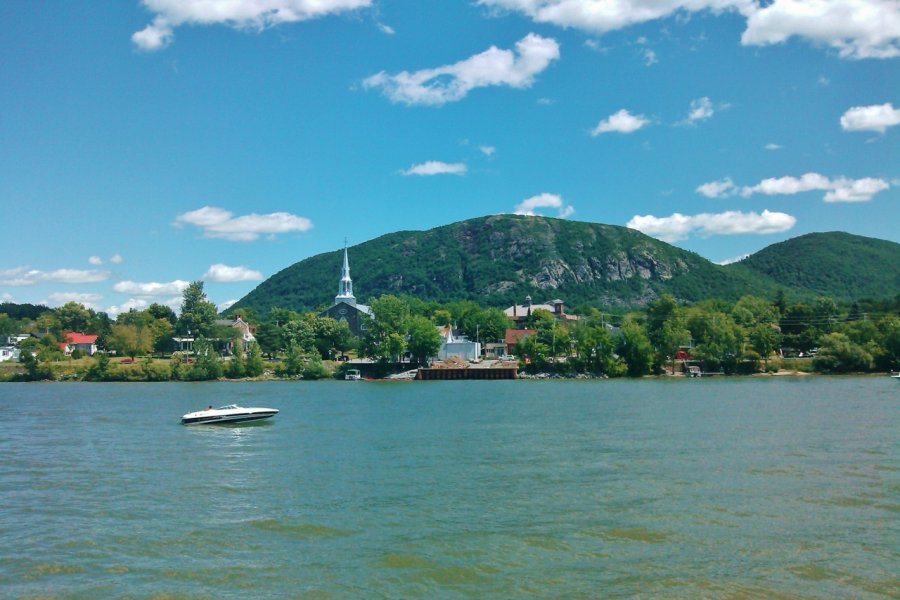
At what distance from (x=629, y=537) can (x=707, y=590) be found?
3780 millimetres

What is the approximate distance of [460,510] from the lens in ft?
70.0

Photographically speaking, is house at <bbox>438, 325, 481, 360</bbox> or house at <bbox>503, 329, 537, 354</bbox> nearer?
house at <bbox>438, 325, 481, 360</bbox>

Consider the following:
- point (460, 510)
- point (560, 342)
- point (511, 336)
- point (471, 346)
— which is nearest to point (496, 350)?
point (511, 336)

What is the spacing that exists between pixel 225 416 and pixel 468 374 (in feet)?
239

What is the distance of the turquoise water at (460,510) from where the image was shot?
15414 mm

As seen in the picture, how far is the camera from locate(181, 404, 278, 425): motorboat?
46.8 meters

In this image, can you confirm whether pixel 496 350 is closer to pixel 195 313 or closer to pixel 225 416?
pixel 195 313

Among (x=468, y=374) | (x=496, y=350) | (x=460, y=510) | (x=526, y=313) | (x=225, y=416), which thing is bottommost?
(x=460, y=510)

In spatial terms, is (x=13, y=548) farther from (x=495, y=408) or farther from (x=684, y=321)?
(x=684, y=321)

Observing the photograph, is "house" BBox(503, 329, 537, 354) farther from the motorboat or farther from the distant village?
the motorboat

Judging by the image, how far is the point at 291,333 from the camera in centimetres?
12812

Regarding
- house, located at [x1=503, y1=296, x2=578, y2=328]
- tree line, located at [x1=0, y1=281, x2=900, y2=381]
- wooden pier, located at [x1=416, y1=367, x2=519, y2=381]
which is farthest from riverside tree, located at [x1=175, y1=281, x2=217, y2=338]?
house, located at [x1=503, y1=296, x2=578, y2=328]

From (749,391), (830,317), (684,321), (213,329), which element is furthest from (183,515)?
(830,317)

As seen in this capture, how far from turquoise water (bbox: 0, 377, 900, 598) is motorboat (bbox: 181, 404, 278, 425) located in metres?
2.73
